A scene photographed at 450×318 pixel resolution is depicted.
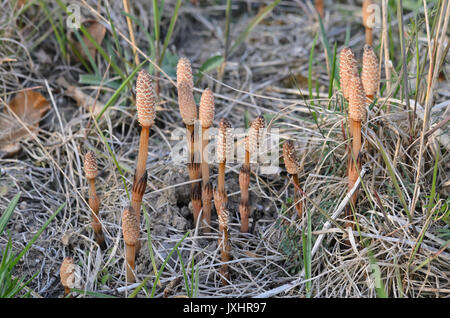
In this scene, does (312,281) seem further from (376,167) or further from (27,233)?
(27,233)

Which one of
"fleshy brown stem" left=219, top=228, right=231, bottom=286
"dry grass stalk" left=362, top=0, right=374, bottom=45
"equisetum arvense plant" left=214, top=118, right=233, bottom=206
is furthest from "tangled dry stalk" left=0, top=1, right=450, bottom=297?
"equisetum arvense plant" left=214, top=118, right=233, bottom=206

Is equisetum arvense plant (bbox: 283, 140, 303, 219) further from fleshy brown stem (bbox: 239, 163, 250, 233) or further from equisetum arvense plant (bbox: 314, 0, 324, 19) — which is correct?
equisetum arvense plant (bbox: 314, 0, 324, 19)

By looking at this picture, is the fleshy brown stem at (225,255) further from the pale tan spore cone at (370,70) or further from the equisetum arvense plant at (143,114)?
the pale tan spore cone at (370,70)

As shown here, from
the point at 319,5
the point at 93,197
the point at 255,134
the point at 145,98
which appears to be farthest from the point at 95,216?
the point at 319,5

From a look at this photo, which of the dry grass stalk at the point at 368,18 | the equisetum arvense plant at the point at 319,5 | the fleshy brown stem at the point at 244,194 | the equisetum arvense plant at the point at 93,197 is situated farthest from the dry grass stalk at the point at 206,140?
the equisetum arvense plant at the point at 319,5
